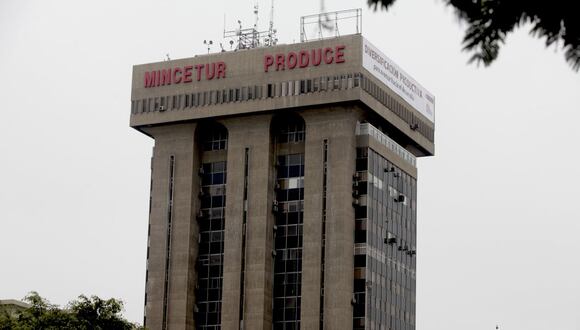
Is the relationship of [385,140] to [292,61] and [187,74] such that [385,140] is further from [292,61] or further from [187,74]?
[187,74]

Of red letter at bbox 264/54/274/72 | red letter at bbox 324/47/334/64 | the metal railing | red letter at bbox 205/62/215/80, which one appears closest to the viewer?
the metal railing

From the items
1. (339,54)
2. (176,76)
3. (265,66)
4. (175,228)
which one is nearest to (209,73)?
(176,76)

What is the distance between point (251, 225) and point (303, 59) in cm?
1984

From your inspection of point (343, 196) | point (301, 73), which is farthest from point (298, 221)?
point (301, 73)

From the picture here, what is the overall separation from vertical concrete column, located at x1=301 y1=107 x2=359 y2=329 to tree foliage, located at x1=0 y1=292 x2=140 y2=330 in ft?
127

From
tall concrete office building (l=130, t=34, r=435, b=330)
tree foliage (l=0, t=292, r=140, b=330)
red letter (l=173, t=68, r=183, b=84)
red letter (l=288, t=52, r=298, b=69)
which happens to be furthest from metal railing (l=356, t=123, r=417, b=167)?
tree foliage (l=0, t=292, r=140, b=330)

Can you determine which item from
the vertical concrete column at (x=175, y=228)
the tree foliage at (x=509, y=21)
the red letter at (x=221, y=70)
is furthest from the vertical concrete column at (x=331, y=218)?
the tree foliage at (x=509, y=21)

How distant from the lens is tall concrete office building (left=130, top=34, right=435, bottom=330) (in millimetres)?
150500

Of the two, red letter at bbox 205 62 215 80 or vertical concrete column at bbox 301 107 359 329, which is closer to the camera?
vertical concrete column at bbox 301 107 359 329

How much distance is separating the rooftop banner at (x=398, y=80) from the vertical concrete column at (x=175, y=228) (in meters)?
22.8

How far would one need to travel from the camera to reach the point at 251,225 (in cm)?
15450

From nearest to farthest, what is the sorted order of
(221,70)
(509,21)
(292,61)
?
(509,21), (292,61), (221,70)

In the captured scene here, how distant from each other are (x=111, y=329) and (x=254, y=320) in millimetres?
42241

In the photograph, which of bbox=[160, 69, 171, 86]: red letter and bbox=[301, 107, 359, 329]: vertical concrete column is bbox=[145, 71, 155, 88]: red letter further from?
bbox=[301, 107, 359, 329]: vertical concrete column
